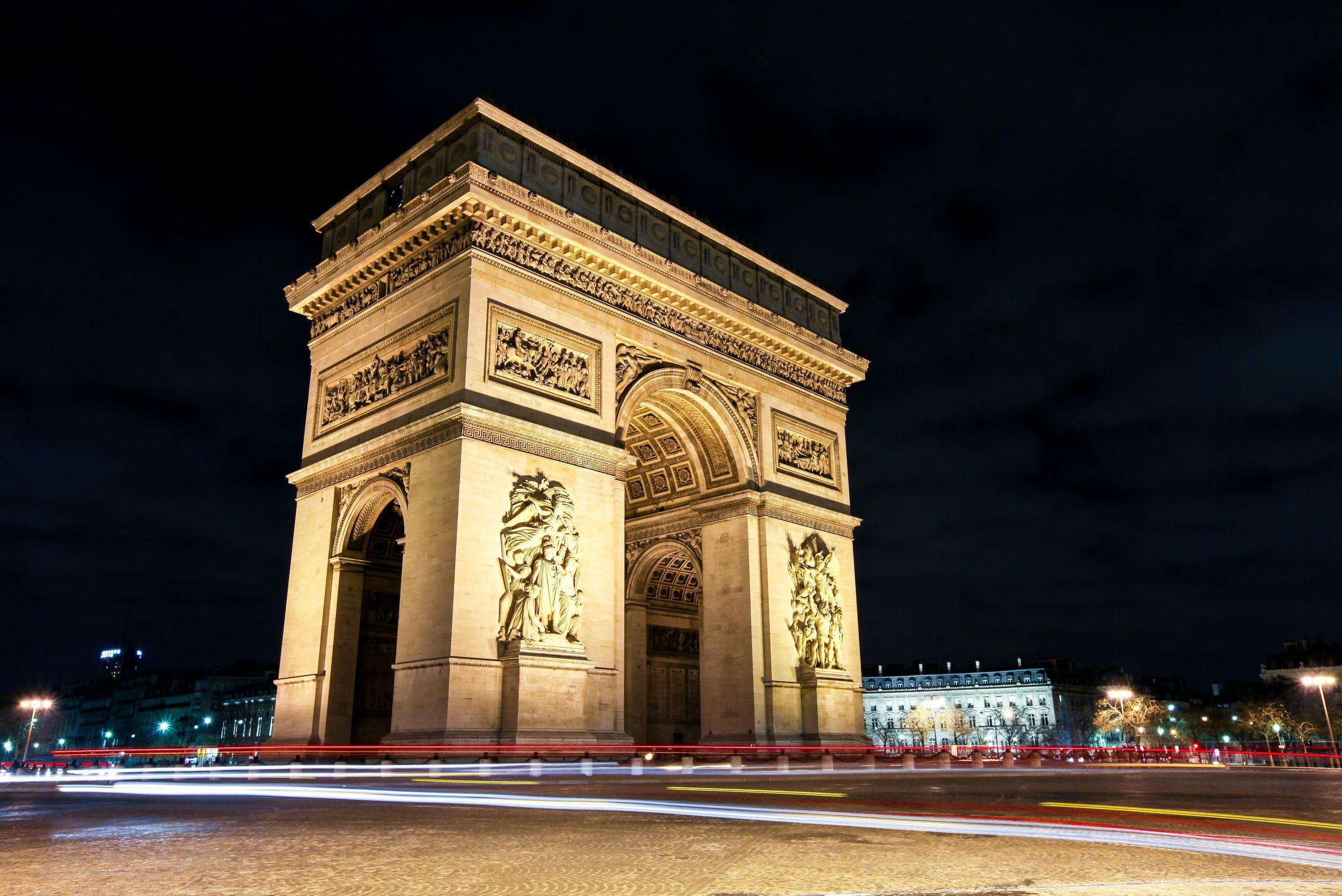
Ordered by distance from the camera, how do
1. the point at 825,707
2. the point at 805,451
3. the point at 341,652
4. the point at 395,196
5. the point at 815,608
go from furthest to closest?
the point at 805,451 < the point at 815,608 < the point at 825,707 < the point at 395,196 < the point at 341,652

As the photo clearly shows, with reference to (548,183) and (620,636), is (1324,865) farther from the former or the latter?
(548,183)

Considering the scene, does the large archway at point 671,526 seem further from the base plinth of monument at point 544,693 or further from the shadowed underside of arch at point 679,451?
the base plinth of monument at point 544,693

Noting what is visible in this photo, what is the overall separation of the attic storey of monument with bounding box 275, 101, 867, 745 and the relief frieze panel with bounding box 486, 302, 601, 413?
0.07 metres

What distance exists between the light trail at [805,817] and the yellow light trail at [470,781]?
6.07 feet

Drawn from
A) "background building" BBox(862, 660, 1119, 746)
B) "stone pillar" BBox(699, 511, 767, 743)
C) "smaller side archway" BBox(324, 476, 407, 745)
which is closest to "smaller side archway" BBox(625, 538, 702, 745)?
"stone pillar" BBox(699, 511, 767, 743)

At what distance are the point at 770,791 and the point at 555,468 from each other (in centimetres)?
1098

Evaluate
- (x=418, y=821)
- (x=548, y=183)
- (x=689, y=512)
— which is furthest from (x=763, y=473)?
(x=418, y=821)

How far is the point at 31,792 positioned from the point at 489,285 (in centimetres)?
1266

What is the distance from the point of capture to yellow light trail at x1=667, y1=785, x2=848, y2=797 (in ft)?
38.8

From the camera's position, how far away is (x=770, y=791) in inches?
498

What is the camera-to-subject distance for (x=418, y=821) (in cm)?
804

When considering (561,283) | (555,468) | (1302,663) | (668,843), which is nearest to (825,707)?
(555,468)

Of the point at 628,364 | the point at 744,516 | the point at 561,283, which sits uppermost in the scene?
the point at 561,283

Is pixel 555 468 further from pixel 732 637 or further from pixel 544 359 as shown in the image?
pixel 732 637
